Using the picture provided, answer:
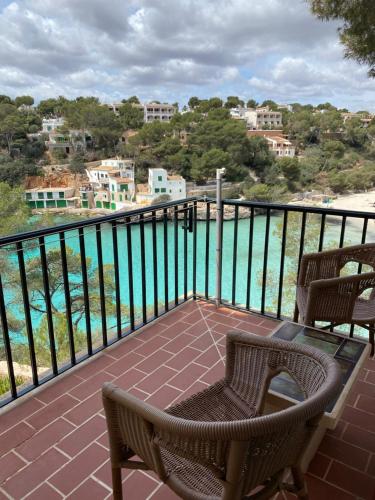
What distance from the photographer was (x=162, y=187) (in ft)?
85.8

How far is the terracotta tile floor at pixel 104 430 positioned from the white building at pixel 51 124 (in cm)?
3419

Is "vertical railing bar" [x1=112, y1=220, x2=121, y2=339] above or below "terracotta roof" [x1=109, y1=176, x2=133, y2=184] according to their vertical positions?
above

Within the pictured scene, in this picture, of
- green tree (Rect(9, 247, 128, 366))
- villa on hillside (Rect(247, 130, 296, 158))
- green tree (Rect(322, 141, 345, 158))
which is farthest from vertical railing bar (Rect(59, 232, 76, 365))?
green tree (Rect(322, 141, 345, 158))

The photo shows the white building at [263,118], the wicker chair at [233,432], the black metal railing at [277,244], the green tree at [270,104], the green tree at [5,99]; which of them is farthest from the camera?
the green tree at [270,104]

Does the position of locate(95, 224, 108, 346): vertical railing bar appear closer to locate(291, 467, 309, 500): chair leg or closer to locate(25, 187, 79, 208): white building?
locate(291, 467, 309, 500): chair leg

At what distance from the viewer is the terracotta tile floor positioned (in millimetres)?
1562

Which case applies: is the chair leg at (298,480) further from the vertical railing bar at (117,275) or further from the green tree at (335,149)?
the green tree at (335,149)

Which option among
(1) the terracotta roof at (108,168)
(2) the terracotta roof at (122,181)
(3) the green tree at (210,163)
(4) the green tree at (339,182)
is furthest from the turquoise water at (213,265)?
(1) the terracotta roof at (108,168)

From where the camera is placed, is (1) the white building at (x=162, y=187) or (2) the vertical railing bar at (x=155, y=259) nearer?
(2) the vertical railing bar at (x=155, y=259)

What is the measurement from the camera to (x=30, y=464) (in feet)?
5.51

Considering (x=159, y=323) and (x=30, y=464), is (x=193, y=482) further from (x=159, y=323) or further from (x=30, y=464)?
(x=159, y=323)

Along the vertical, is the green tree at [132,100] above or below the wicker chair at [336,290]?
above

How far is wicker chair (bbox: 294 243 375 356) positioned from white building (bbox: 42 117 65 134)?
34.6m

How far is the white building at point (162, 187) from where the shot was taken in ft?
82.5
